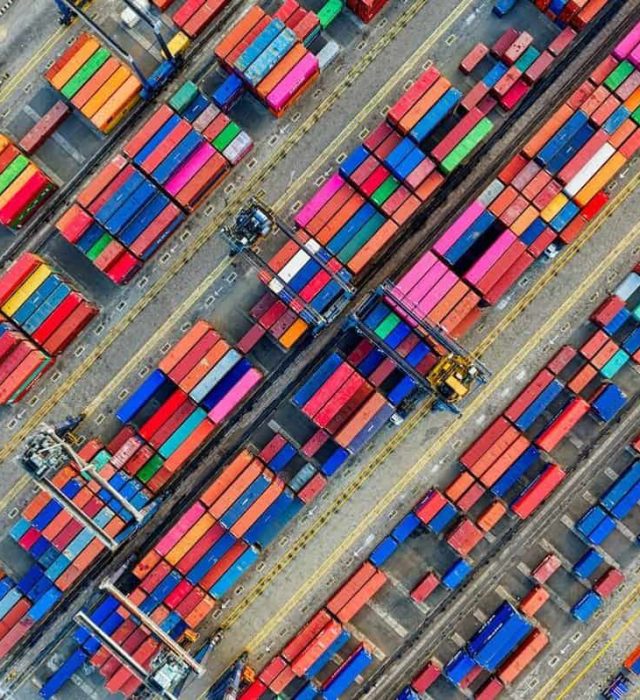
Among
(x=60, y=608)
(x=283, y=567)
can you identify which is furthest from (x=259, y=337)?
(x=60, y=608)

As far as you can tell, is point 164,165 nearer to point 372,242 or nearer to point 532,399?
point 372,242

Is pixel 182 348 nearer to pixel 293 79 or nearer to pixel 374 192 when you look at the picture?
pixel 374 192

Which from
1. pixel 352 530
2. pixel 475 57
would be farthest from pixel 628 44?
pixel 352 530

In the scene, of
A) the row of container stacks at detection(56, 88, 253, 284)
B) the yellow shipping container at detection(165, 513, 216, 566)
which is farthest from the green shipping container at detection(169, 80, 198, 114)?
the yellow shipping container at detection(165, 513, 216, 566)

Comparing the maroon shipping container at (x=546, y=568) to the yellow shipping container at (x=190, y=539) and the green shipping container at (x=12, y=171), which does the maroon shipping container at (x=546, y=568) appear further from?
the green shipping container at (x=12, y=171)

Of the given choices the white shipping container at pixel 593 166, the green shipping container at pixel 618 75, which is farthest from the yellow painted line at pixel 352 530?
the green shipping container at pixel 618 75

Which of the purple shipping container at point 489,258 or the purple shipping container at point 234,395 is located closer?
the purple shipping container at point 489,258
